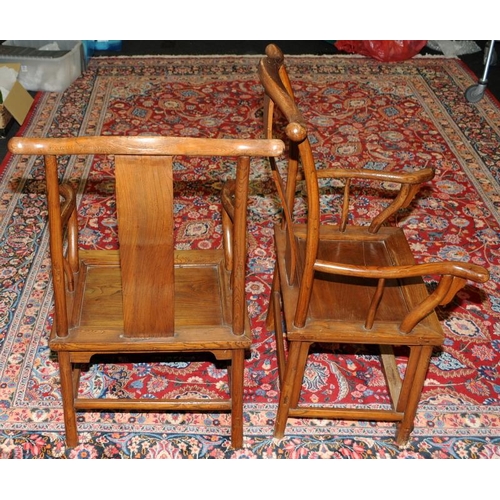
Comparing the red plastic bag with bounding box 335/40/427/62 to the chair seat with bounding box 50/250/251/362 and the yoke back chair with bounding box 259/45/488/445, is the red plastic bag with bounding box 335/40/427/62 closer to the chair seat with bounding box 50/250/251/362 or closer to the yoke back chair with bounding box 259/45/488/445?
the yoke back chair with bounding box 259/45/488/445

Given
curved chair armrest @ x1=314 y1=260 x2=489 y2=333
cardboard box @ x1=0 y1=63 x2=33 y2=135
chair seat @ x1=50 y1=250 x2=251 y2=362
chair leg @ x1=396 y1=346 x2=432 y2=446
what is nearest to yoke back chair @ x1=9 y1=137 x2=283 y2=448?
chair seat @ x1=50 y1=250 x2=251 y2=362

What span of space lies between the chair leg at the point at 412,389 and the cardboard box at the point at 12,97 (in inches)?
106

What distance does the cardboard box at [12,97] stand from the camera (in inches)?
150

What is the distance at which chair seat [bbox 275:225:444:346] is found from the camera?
76.2 inches

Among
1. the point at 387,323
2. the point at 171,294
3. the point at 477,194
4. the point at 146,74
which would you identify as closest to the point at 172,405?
the point at 171,294

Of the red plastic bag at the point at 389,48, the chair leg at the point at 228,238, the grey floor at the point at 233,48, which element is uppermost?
the chair leg at the point at 228,238

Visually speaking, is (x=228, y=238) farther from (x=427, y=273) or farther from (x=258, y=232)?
(x=258, y=232)

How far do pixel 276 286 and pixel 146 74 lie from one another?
259 centimetres

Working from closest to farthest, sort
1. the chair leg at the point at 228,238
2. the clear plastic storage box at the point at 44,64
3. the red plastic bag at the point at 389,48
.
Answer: the chair leg at the point at 228,238, the clear plastic storage box at the point at 44,64, the red plastic bag at the point at 389,48

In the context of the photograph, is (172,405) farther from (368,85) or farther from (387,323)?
(368,85)

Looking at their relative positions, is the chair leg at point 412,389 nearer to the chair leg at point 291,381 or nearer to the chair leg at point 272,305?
the chair leg at point 291,381

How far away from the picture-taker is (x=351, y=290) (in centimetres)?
210

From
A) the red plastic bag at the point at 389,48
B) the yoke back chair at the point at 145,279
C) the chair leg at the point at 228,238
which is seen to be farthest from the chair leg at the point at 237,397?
the red plastic bag at the point at 389,48

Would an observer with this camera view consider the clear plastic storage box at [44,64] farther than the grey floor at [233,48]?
No
